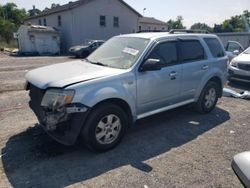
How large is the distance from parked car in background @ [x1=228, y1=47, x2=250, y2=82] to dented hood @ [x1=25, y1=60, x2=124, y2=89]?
6218mm

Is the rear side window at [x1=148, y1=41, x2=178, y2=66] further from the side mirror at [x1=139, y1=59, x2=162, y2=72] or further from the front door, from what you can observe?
the side mirror at [x1=139, y1=59, x2=162, y2=72]

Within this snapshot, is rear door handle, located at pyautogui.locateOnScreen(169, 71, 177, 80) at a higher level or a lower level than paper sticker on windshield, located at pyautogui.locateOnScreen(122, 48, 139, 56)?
lower

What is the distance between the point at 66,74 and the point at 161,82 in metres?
1.74

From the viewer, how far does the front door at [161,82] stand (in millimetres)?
4641

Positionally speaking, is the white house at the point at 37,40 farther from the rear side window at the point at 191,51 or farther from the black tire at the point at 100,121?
the black tire at the point at 100,121

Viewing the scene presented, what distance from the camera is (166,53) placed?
5105 millimetres

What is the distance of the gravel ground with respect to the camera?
3.53m

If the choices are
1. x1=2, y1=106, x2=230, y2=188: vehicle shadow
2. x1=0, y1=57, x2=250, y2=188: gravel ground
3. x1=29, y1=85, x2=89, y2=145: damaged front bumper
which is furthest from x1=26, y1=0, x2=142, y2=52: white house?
x1=29, y1=85, x2=89, y2=145: damaged front bumper

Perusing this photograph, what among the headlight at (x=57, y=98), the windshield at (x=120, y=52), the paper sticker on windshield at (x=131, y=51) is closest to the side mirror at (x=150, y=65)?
the windshield at (x=120, y=52)

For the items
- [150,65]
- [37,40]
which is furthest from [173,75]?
[37,40]

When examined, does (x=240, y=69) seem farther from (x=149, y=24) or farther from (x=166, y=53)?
(x=149, y=24)

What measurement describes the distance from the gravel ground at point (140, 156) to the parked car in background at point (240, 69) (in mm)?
3542

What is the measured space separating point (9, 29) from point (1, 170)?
128ft

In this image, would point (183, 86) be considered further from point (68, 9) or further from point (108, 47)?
point (68, 9)
